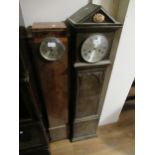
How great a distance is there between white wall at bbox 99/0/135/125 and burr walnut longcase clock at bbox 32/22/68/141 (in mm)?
444

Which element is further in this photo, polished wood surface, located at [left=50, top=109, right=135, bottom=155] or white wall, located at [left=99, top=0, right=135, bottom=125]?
polished wood surface, located at [left=50, top=109, right=135, bottom=155]

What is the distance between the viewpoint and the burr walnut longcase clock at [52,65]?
3.53 feet

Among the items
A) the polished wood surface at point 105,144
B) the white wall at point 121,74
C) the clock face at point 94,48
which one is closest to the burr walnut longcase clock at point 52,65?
the clock face at point 94,48

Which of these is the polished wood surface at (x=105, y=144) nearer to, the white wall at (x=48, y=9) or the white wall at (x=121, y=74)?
the white wall at (x=121, y=74)

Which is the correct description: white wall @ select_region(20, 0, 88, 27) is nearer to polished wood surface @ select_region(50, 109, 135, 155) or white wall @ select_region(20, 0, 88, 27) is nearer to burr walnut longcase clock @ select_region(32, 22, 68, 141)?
burr walnut longcase clock @ select_region(32, 22, 68, 141)

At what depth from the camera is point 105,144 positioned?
5.52ft

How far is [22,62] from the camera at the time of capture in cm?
85

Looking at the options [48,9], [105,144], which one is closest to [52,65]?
[48,9]

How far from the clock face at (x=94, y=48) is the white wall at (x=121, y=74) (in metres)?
0.16

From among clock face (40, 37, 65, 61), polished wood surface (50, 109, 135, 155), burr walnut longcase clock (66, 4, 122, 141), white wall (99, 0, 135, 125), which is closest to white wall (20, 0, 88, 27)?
burr walnut longcase clock (66, 4, 122, 141)

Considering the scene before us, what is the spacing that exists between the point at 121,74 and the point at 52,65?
2.18ft

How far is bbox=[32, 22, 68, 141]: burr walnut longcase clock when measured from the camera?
1076 millimetres
